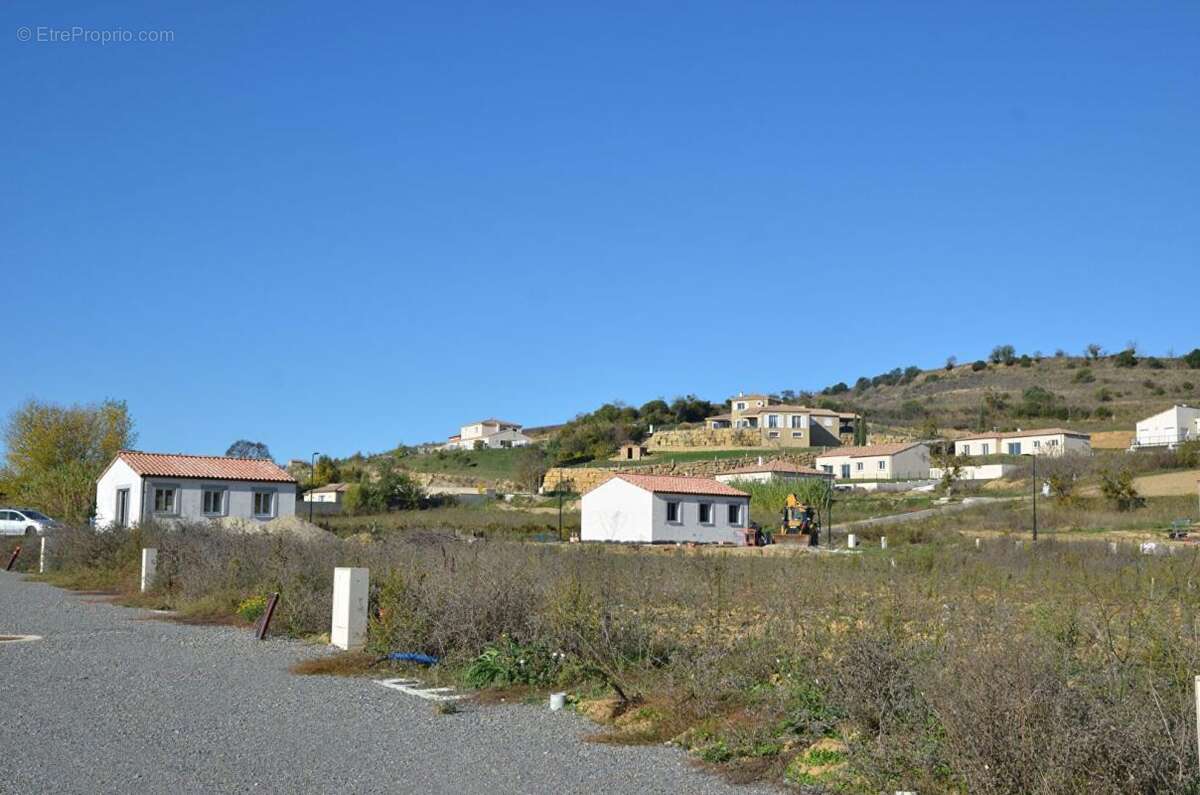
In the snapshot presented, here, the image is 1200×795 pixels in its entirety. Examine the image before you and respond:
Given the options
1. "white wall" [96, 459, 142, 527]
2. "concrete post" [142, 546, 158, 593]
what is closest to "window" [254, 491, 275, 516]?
"white wall" [96, 459, 142, 527]

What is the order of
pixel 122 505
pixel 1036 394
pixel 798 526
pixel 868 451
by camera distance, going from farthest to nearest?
pixel 1036 394 → pixel 868 451 → pixel 798 526 → pixel 122 505

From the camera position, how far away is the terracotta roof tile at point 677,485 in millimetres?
51250

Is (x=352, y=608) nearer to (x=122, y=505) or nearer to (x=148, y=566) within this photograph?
(x=148, y=566)

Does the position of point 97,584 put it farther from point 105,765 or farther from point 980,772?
point 980,772

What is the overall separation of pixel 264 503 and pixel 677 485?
18139 mm

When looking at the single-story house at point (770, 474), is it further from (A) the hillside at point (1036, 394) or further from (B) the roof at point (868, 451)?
(A) the hillside at point (1036, 394)

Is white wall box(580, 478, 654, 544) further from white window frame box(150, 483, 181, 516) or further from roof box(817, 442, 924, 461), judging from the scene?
roof box(817, 442, 924, 461)

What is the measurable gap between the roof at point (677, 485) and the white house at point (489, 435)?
88621mm

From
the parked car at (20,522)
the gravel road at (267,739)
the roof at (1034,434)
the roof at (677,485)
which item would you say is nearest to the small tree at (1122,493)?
the roof at (677,485)

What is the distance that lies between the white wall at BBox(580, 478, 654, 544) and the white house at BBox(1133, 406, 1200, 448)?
163 feet

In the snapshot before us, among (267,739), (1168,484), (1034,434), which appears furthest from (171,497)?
(1034,434)

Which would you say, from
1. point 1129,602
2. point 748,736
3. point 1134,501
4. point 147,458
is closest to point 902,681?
point 748,736

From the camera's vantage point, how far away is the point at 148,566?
24000mm

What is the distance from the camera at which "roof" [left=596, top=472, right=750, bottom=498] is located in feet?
168
